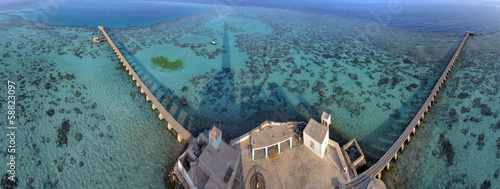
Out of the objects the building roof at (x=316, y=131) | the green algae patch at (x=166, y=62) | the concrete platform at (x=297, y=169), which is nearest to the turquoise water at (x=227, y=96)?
the green algae patch at (x=166, y=62)

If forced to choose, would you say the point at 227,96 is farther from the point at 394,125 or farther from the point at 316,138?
the point at 394,125

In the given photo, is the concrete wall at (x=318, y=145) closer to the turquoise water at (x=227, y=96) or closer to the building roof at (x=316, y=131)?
the building roof at (x=316, y=131)

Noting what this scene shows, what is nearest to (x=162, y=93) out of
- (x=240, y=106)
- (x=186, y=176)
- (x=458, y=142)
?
(x=240, y=106)

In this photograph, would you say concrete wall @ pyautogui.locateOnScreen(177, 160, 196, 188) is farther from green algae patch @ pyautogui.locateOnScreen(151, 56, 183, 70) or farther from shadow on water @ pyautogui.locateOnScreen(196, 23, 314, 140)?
green algae patch @ pyautogui.locateOnScreen(151, 56, 183, 70)

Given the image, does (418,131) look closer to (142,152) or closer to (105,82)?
(142,152)

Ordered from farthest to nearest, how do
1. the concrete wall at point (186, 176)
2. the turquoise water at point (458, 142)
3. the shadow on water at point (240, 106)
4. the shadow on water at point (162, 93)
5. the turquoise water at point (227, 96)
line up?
1. the shadow on water at point (162, 93)
2. the shadow on water at point (240, 106)
3. the turquoise water at point (227, 96)
4. the turquoise water at point (458, 142)
5. the concrete wall at point (186, 176)

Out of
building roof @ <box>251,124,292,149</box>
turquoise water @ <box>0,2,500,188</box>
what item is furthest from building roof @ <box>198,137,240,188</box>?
turquoise water @ <box>0,2,500,188</box>

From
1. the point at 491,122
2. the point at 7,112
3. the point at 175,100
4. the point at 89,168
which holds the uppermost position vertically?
the point at 491,122

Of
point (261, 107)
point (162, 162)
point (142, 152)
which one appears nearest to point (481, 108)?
point (261, 107)
